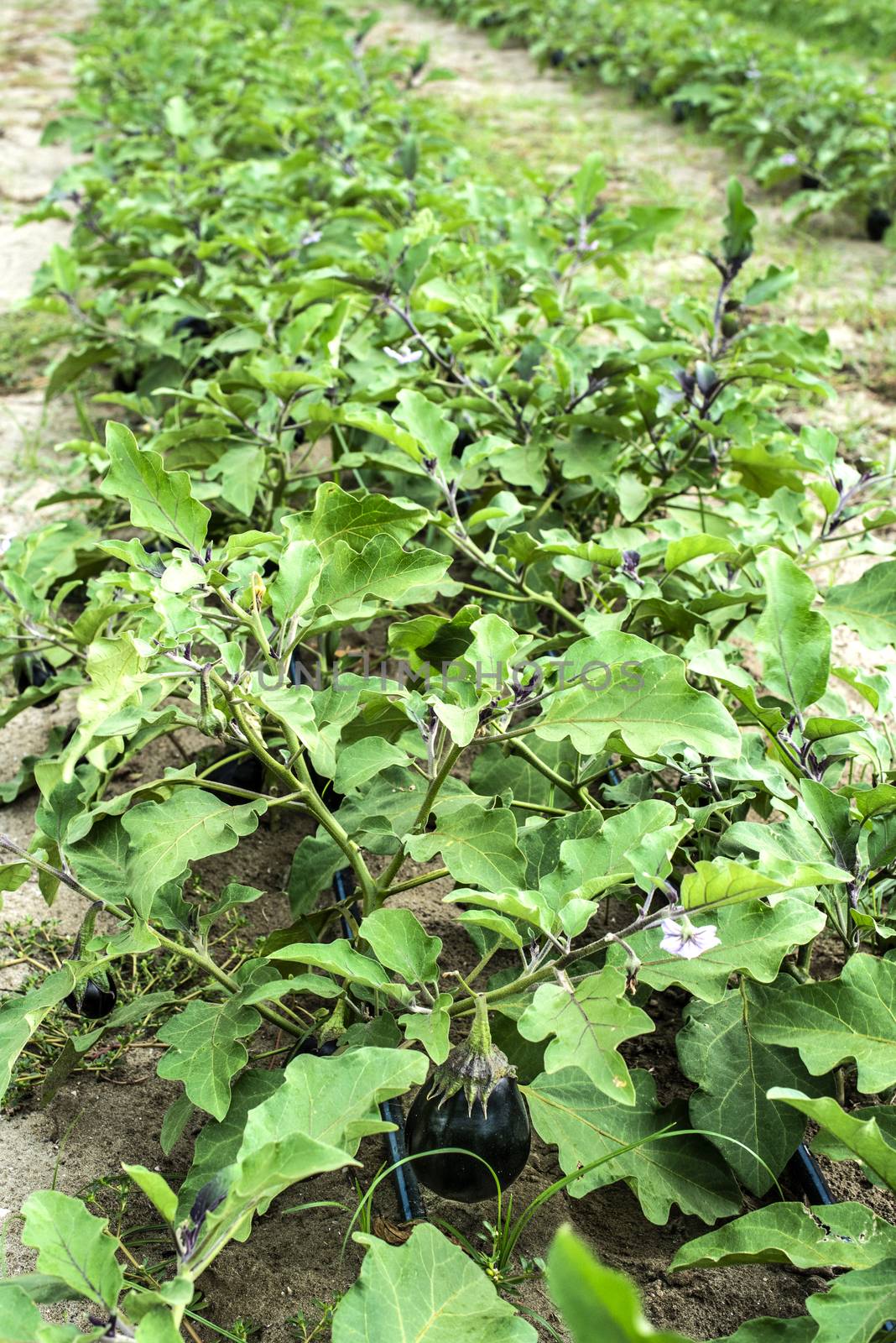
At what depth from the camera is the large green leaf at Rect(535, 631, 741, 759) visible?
4.60 feet

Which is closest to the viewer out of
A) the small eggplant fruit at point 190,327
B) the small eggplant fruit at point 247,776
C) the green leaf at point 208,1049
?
the green leaf at point 208,1049

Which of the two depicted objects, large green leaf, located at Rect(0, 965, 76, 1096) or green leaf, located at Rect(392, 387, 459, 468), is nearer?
large green leaf, located at Rect(0, 965, 76, 1096)

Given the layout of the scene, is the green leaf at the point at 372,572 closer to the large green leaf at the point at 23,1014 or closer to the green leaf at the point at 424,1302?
the large green leaf at the point at 23,1014

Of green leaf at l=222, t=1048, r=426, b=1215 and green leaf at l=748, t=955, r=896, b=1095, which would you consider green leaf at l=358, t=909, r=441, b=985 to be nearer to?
green leaf at l=222, t=1048, r=426, b=1215

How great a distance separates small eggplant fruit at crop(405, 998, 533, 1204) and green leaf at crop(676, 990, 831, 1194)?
22 centimetres

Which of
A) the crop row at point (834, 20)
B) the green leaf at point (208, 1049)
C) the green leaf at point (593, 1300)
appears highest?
the crop row at point (834, 20)

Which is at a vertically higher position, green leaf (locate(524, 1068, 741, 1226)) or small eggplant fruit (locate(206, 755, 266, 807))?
green leaf (locate(524, 1068, 741, 1226))

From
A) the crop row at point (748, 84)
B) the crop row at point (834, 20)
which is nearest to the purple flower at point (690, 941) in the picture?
the crop row at point (748, 84)

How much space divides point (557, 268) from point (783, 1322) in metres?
2.46

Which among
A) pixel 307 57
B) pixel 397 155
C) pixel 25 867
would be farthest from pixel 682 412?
pixel 307 57

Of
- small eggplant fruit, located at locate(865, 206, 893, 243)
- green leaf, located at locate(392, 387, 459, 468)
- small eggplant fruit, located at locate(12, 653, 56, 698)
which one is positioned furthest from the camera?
small eggplant fruit, located at locate(865, 206, 893, 243)

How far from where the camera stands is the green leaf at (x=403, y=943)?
4.48 ft

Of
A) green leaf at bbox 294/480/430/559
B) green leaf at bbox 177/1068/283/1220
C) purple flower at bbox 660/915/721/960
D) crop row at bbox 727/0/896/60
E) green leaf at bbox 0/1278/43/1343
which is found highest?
crop row at bbox 727/0/896/60

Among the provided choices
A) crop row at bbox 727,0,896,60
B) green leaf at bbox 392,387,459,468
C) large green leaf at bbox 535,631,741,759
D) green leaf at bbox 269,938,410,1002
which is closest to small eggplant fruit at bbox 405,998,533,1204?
green leaf at bbox 269,938,410,1002
